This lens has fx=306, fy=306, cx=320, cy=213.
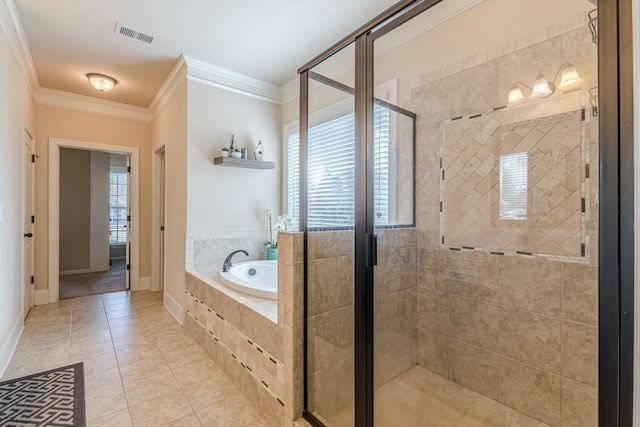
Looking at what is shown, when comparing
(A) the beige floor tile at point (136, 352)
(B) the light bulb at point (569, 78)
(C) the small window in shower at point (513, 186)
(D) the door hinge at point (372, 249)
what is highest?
(B) the light bulb at point (569, 78)

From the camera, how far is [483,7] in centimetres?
196

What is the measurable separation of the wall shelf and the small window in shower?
2.39 metres

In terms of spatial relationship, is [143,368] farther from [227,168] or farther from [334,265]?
[227,168]

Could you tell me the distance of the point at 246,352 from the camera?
2012 mm

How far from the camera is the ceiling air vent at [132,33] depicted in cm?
257

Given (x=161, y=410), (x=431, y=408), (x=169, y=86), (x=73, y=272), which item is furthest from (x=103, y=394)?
(x=73, y=272)

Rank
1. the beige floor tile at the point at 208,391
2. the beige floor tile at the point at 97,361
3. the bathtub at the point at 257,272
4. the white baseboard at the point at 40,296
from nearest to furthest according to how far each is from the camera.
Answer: the beige floor tile at the point at 208,391 → the beige floor tile at the point at 97,361 → the bathtub at the point at 257,272 → the white baseboard at the point at 40,296

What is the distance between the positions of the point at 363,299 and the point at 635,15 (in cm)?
131

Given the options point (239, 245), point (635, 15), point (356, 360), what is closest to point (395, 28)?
point (635, 15)

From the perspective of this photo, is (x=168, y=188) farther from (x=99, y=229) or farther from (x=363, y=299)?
(x=99, y=229)

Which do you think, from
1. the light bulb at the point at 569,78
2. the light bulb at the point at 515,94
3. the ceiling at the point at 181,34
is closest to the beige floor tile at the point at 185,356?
the ceiling at the point at 181,34

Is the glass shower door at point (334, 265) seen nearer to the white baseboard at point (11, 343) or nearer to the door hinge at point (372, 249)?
the door hinge at point (372, 249)

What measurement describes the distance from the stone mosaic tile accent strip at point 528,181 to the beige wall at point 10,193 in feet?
10.9

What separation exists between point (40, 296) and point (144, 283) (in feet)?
3.77
